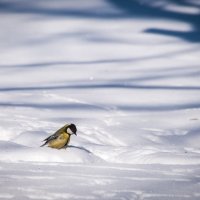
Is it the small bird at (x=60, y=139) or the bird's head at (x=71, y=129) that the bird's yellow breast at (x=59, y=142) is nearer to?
the small bird at (x=60, y=139)

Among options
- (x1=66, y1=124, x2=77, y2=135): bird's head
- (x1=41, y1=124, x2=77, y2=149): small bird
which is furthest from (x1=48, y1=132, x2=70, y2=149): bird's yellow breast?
(x1=66, y1=124, x2=77, y2=135): bird's head

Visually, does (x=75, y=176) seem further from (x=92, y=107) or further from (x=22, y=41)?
(x=22, y=41)

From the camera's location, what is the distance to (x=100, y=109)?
691 centimetres

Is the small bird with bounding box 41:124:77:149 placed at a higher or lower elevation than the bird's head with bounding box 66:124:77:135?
lower

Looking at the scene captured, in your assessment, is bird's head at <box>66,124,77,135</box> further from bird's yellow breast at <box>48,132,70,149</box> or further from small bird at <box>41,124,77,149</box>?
bird's yellow breast at <box>48,132,70,149</box>

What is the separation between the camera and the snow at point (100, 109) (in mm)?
3703

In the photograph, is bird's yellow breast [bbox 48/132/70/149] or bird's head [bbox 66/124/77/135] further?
bird's head [bbox 66/124/77/135]

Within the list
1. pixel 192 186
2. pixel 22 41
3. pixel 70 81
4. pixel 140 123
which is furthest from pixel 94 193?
pixel 22 41

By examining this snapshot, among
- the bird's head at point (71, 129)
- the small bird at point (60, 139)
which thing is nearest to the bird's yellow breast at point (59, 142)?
the small bird at point (60, 139)

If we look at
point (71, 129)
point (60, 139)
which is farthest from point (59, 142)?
point (71, 129)

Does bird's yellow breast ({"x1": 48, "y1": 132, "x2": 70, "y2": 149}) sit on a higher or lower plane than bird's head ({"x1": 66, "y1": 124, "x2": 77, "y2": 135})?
lower

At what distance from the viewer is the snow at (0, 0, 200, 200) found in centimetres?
370

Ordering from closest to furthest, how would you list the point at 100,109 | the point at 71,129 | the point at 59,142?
the point at 59,142 → the point at 71,129 → the point at 100,109

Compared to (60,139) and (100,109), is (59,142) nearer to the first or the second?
(60,139)
